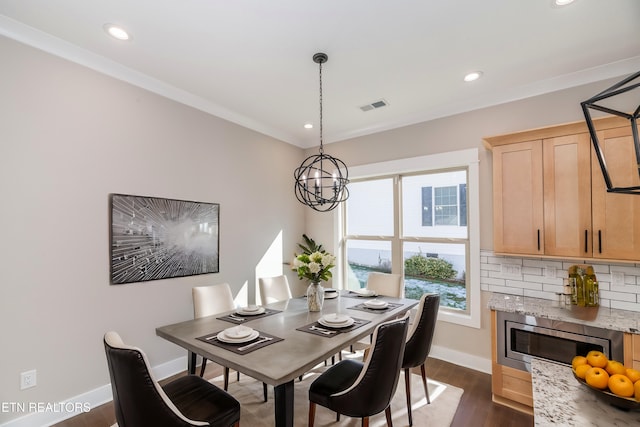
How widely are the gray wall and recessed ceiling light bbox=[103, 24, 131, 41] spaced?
532mm

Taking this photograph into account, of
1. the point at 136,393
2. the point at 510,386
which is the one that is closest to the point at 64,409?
the point at 136,393

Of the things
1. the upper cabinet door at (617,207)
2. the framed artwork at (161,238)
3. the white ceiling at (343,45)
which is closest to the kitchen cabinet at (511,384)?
the upper cabinet door at (617,207)

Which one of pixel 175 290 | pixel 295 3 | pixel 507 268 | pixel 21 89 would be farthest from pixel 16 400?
pixel 507 268

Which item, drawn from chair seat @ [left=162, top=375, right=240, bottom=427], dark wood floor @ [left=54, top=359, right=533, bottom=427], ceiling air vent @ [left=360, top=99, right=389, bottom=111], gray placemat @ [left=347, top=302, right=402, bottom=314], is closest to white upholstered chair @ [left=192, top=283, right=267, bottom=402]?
dark wood floor @ [left=54, top=359, right=533, bottom=427]

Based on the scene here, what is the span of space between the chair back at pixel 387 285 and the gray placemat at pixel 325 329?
3.91ft

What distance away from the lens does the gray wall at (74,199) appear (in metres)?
2.23

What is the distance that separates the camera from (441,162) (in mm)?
3645

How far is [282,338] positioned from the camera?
203cm

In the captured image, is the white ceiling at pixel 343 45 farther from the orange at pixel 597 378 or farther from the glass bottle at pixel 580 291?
the orange at pixel 597 378

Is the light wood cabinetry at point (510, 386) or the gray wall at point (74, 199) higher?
the gray wall at point (74, 199)

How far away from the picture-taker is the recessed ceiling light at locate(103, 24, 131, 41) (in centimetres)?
223

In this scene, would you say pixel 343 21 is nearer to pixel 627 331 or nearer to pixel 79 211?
pixel 79 211

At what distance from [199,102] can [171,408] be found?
302 centimetres

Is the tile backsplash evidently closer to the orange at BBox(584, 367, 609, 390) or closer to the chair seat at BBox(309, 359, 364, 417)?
the chair seat at BBox(309, 359, 364, 417)
